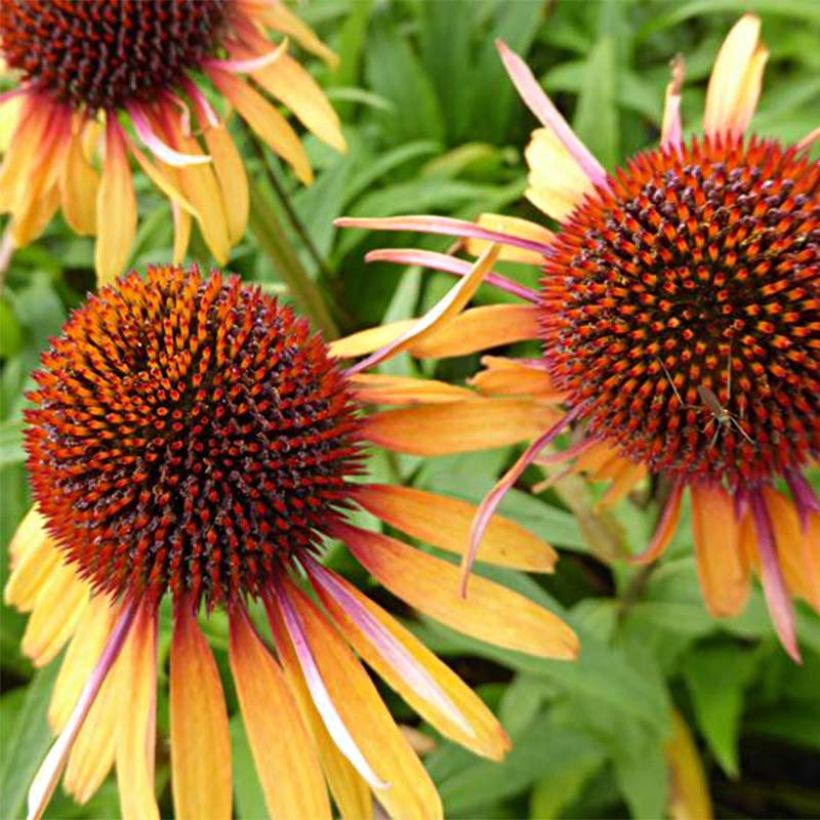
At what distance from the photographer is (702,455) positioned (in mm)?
1042

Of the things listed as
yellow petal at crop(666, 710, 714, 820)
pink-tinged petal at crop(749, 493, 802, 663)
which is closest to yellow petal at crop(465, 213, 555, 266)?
pink-tinged petal at crop(749, 493, 802, 663)

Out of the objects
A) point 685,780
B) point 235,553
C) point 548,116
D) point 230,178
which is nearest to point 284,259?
point 230,178

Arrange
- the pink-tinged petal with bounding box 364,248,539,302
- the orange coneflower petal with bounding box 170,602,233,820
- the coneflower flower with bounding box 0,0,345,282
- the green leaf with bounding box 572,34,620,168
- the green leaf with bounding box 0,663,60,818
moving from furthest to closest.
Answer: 1. the green leaf with bounding box 572,34,620,168
2. the coneflower flower with bounding box 0,0,345,282
3. the green leaf with bounding box 0,663,60,818
4. the pink-tinged petal with bounding box 364,248,539,302
5. the orange coneflower petal with bounding box 170,602,233,820

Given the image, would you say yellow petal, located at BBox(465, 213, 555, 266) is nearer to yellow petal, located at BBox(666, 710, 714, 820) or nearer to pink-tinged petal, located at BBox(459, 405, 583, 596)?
pink-tinged petal, located at BBox(459, 405, 583, 596)

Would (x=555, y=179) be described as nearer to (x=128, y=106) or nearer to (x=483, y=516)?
(x=483, y=516)

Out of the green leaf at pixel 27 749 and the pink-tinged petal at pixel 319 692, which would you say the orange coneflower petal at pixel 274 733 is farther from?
the green leaf at pixel 27 749

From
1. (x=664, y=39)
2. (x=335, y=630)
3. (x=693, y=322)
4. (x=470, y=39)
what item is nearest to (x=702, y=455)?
(x=693, y=322)

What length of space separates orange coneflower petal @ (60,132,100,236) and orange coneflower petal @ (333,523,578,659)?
26.5 inches

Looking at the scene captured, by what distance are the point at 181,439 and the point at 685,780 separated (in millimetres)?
931

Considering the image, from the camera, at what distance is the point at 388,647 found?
102 cm

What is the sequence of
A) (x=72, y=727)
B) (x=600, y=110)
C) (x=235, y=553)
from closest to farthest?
1. (x=72, y=727)
2. (x=235, y=553)
3. (x=600, y=110)

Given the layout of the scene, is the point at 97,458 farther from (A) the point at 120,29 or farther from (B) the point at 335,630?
(A) the point at 120,29

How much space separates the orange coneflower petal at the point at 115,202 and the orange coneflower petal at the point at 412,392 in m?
0.46

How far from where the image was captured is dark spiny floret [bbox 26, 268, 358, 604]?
100 cm
